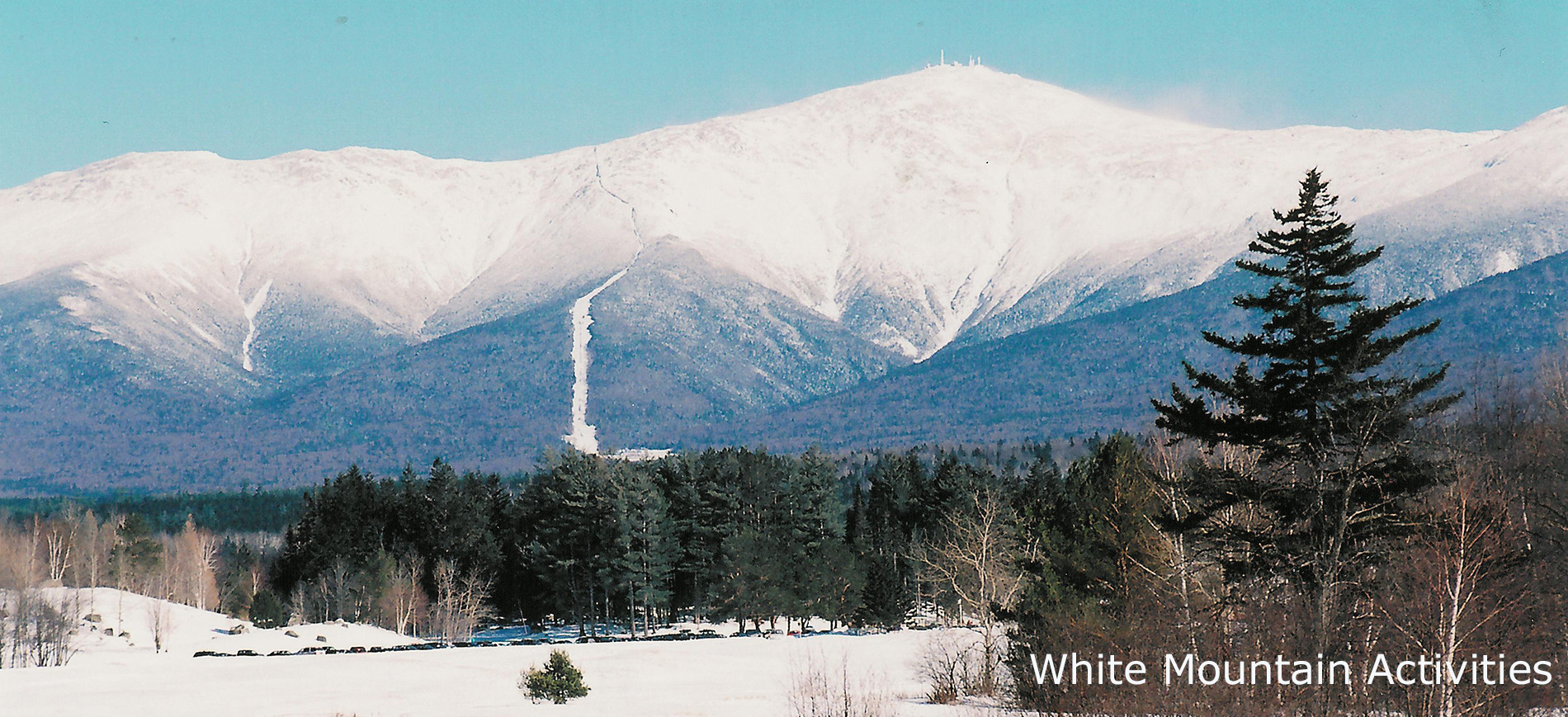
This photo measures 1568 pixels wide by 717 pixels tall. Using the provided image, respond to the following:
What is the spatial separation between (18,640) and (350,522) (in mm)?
31968

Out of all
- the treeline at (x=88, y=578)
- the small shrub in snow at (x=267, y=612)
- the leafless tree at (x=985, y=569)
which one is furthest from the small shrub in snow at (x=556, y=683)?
the small shrub in snow at (x=267, y=612)

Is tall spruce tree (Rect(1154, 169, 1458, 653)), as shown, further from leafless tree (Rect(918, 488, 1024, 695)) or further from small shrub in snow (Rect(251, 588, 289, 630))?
small shrub in snow (Rect(251, 588, 289, 630))

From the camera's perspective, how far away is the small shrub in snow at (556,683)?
58.8 metres

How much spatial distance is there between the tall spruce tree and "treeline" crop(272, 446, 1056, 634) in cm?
5723

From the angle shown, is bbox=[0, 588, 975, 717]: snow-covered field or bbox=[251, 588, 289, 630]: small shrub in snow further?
bbox=[251, 588, 289, 630]: small shrub in snow

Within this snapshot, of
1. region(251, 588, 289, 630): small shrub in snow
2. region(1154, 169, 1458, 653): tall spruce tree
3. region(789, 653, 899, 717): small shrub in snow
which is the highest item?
region(1154, 169, 1458, 653): tall spruce tree

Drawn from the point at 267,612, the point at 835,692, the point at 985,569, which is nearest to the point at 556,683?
the point at 835,692

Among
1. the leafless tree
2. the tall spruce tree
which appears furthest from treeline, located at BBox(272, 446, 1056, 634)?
the tall spruce tree

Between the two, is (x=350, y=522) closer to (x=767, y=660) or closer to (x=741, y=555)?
(x=741, y=555)

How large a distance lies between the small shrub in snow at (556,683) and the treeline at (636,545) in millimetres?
Answer: 39850

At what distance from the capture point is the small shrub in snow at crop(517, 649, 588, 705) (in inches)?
2314

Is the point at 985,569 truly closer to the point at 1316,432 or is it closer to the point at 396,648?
the point at 1316,432

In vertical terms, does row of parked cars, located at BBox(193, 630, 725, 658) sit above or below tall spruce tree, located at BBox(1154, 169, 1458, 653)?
below

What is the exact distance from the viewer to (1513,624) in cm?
3969
